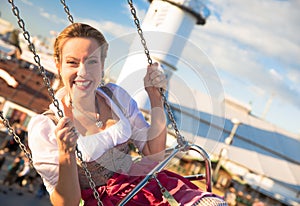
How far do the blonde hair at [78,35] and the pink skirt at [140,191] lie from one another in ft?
1.27

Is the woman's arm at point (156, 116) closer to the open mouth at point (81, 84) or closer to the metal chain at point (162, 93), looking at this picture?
the metal chain at point (162, 93)

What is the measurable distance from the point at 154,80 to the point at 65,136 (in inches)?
15.7

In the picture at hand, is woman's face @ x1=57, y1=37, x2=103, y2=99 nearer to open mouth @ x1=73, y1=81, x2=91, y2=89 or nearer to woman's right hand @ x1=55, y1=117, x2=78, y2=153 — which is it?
open mouth @ x1=73, y1=81, x2=91, y2=89

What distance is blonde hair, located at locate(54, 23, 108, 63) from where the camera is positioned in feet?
4.35

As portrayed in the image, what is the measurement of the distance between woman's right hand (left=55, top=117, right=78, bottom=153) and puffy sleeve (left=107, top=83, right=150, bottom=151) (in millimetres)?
306

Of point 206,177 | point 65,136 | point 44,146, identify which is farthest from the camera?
point 206,177

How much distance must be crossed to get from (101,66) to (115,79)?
4.2 inches

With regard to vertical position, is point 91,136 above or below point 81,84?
below

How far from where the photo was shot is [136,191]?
129 centimetres

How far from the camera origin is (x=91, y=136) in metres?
1.37

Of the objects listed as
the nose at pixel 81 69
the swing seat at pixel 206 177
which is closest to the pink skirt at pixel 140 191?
the swing seat at pixel 206 177

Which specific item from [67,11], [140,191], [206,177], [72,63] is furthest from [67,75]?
[206,177]

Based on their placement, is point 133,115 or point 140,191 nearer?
point 140,191

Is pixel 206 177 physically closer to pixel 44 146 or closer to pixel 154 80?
pixel 154 80
